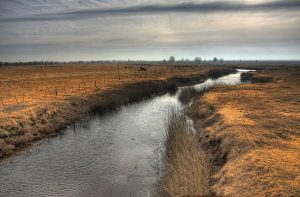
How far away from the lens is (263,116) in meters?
28.0

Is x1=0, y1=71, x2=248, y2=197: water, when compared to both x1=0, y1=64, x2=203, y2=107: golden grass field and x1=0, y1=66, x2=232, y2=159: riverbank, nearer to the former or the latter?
x1=0, y1=66, x2=232, y2=159: riverbank

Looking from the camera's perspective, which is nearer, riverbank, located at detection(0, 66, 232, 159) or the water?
the water

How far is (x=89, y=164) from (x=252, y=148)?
1177 cm

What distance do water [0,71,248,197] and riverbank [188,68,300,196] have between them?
4.52 metres

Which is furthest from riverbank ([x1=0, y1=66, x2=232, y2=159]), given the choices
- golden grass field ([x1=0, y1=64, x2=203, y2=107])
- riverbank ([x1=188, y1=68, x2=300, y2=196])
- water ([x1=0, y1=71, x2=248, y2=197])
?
riverbank ([x1=188, y1=68, x2=300, y2=196])

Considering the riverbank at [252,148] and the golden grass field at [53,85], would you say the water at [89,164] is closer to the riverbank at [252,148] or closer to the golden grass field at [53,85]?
the riverbank at [252,148]

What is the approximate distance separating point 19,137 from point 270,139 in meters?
21.4

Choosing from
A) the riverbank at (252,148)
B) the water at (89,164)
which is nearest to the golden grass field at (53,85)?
the water at (89,164)

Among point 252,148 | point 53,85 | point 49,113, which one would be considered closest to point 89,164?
point 252,148

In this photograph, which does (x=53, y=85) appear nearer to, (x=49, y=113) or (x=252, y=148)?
(x=49, y=113)

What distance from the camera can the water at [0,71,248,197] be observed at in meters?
19.1

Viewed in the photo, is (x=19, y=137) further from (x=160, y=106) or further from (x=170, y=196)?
(x=160, y=106)

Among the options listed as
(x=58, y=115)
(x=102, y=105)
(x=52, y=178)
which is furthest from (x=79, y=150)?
(x=102, y=105)

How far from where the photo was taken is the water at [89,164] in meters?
19.1
